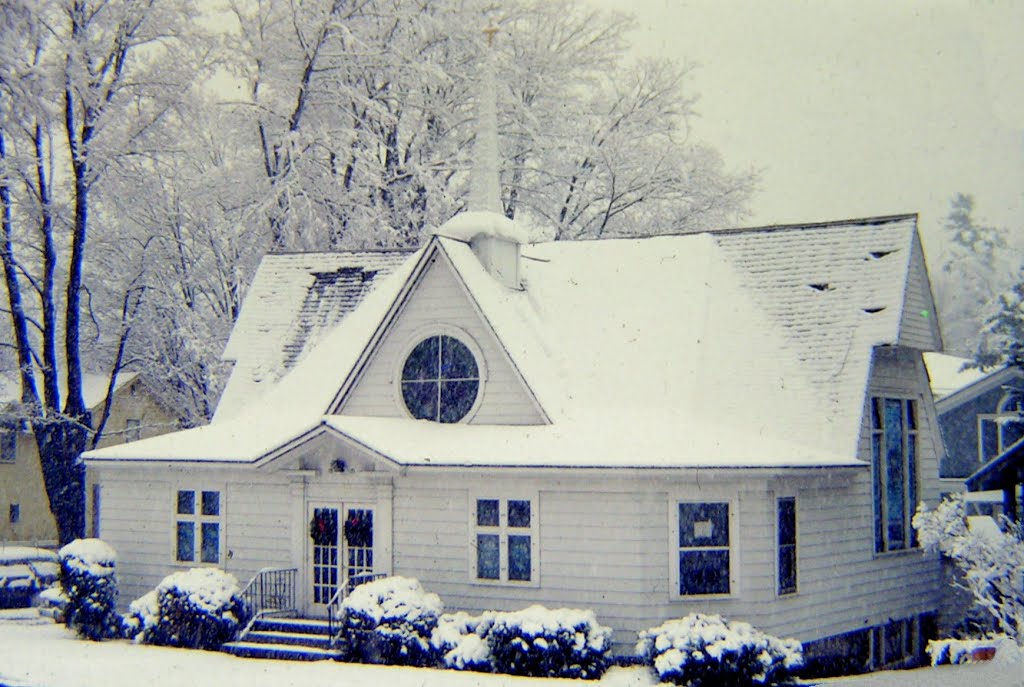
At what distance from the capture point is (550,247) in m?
24.8

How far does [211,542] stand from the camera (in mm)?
22422

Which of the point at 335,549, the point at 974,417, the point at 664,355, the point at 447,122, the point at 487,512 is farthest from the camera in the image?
the point at 974,417

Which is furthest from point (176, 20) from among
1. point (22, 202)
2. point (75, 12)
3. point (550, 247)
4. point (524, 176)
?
point (550, 247)

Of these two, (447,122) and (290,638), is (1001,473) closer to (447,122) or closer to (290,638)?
(290,638)

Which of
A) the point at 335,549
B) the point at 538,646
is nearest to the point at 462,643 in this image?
the point at 538,646

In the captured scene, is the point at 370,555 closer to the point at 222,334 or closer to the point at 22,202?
the point at 222,334

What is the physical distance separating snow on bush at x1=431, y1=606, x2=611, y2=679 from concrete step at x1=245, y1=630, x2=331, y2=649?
246 centimetres

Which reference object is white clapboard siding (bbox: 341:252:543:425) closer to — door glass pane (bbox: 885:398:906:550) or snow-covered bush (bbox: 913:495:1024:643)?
snow-covered bush (bbox: 913:495:1024:643)

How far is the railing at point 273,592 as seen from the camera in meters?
21.1

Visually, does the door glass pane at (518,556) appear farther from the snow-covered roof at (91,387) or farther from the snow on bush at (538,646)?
the snow-covered roof at (91,387)

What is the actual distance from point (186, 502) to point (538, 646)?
853 cm

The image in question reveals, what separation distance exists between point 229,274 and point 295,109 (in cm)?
496

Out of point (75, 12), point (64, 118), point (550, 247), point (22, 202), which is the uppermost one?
point (75, 12)

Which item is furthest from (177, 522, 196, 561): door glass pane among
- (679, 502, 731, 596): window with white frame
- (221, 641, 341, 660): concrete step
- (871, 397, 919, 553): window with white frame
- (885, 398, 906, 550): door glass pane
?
(885, 398, 906, 550): door glass pane
